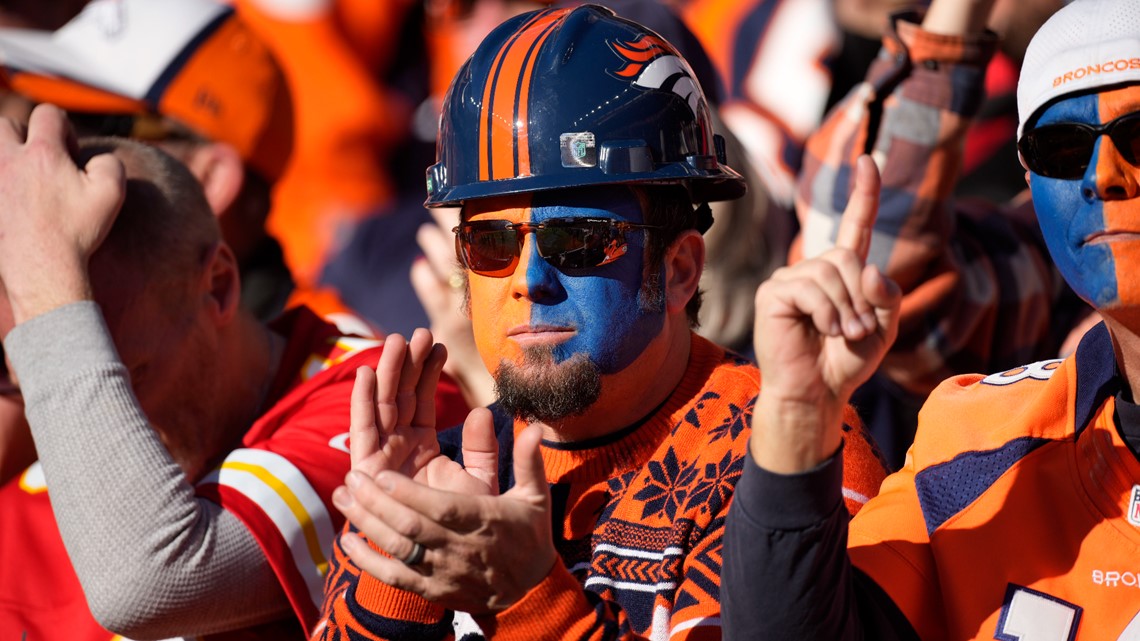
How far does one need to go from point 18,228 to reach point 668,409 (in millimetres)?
1525

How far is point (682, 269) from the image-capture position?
2.77m

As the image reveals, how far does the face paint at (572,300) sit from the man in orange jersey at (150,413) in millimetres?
771

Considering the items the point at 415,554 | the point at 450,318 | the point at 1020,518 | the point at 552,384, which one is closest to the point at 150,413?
the point at 450,318

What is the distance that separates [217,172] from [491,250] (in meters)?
2.27

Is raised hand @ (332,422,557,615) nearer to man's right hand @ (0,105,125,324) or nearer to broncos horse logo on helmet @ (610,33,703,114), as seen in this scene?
broncos horse logo on helmet @ (610,33,703,114)

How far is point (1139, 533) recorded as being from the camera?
207 cm

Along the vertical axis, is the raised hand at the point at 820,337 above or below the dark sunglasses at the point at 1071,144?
below

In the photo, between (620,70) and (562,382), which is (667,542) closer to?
(562,382)

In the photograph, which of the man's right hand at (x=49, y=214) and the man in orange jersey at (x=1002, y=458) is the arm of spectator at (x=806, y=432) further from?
the man's right hand at (x=49, y=214)

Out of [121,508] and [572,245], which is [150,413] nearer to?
[121,508]

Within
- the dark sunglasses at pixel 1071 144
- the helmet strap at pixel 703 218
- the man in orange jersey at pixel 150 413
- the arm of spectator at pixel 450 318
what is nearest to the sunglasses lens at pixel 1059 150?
the dark sunglasses at pixel 1071 144

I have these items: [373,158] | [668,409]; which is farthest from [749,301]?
[373,158]

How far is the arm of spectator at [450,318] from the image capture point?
13.4 ft

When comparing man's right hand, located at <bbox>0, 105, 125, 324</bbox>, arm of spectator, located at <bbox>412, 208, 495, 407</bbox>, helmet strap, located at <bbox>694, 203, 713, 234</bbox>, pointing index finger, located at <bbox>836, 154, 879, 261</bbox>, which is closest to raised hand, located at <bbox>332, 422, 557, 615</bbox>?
pointing index finger, located at <bbox>836, 154, 879, 261</bbox>
